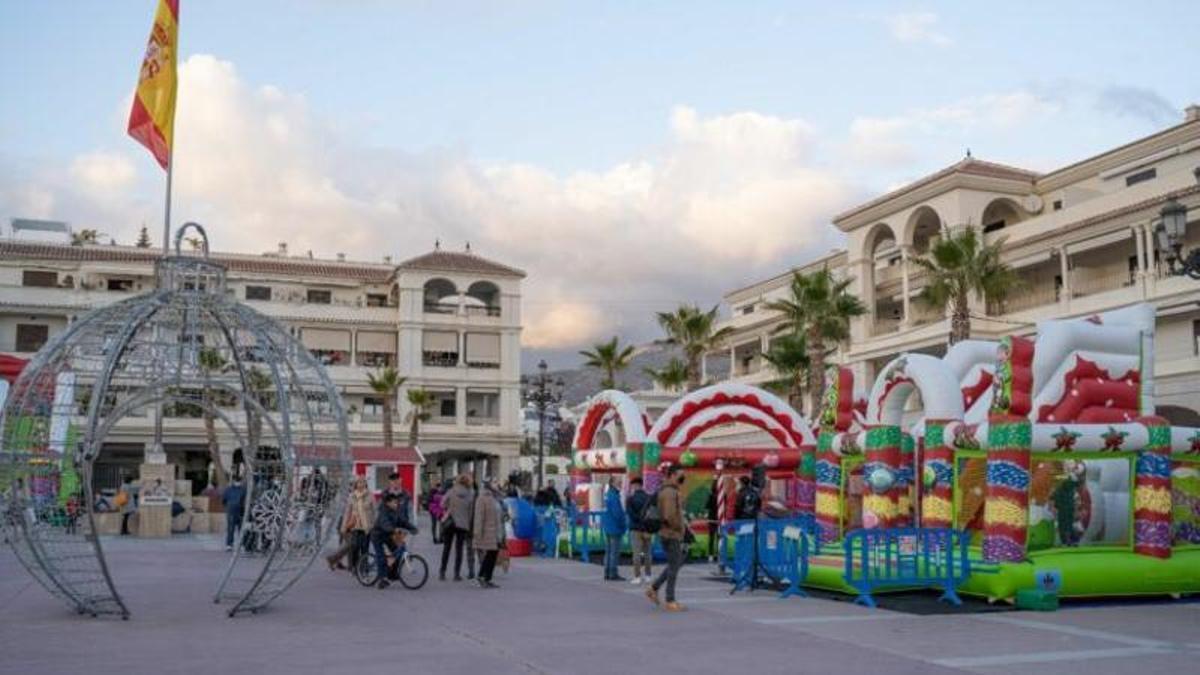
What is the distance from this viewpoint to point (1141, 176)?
119ft

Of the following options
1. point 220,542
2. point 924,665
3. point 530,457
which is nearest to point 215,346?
point 924,665

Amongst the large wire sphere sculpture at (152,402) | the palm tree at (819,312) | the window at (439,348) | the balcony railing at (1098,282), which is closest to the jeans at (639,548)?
the large wire sphere sculpture at (152,402)

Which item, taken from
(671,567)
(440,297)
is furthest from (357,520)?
(440,297)

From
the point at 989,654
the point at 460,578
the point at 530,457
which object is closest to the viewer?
the point at 989,654

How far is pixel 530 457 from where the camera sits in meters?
77.0

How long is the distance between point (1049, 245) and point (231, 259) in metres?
40.3

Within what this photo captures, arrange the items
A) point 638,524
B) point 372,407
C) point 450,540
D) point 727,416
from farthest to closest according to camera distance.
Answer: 1. point 372,407
2. point 727,416
3. point 450,540
4. point 638,524

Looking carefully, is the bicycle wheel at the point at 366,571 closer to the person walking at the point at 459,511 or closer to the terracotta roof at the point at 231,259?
the person walking at the point at 459,511

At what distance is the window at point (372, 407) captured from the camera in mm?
57203

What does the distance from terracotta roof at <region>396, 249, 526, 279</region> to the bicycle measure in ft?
140

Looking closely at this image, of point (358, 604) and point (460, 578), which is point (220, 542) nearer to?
point (460, 578)

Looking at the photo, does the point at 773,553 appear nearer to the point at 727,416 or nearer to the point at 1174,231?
the point at 1174,231

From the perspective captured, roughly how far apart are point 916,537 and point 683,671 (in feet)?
19.2

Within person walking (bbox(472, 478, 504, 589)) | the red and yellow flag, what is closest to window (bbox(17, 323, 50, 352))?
the red and yellow flag
